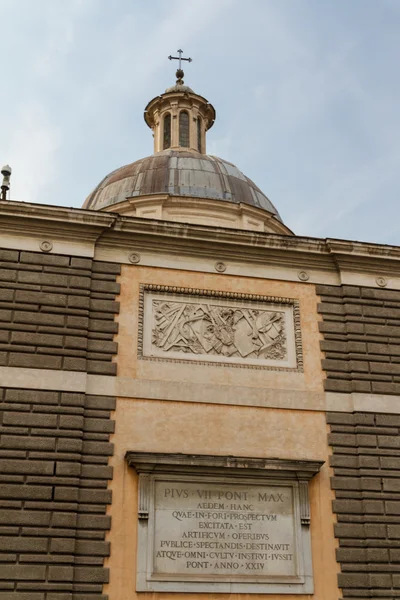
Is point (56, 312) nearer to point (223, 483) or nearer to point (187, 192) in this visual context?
point (223, 483)

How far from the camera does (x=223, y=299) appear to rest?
1498cm

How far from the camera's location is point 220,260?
A: 1523 cm

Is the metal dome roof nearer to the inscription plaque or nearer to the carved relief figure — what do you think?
the carved relief figure

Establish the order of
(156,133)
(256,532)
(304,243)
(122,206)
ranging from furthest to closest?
Answer: (156,133) → (122,206) → (304,243) → (256,532)

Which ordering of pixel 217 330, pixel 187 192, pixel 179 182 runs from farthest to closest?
pixel 179 182 → pixel 187 192 → pixel 217 330

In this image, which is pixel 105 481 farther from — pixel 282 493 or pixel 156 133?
pixel 156 133

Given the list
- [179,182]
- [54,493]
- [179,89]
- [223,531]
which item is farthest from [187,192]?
[54,493]

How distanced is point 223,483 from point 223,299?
3.49m

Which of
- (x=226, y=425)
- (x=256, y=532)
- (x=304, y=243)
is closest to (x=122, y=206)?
(x=304, y=243)

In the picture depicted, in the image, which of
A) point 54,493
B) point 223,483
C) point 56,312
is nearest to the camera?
point 54,493

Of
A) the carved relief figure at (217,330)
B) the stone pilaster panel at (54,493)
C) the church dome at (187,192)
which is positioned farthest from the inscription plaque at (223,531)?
the church dome at (187,192)

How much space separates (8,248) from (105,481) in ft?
14.7

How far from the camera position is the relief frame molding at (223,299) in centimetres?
1427

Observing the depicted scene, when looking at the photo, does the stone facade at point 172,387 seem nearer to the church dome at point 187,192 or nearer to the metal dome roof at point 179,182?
the church dome at point 187,192
